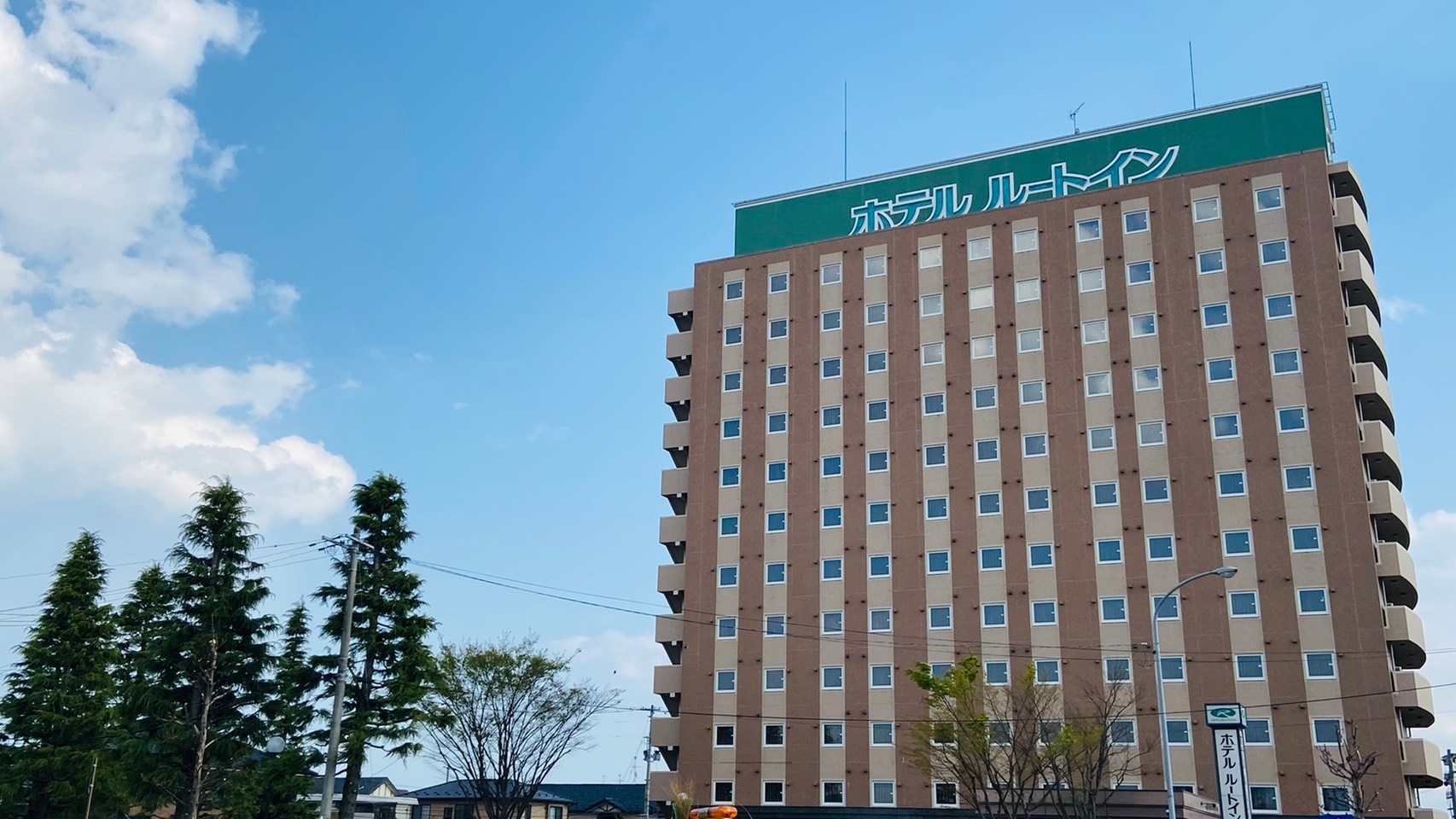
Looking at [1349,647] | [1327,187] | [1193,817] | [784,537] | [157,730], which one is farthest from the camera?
[784,537]

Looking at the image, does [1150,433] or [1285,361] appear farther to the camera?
[1150,433]

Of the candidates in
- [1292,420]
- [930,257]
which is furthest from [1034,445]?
[930,257]

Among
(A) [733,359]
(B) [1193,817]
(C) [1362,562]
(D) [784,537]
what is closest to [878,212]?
(A) [733,359]

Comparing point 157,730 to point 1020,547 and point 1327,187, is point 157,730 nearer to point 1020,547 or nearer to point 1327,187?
point 1020,547

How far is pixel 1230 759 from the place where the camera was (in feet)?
137

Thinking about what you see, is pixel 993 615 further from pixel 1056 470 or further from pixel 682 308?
pixel 682 308

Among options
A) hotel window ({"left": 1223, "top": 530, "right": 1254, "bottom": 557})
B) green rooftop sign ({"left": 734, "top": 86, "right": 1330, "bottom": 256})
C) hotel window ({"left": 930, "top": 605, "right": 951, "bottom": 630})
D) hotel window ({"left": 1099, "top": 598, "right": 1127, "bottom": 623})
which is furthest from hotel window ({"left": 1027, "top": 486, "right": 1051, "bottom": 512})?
green rooftop sign ({"left": 734, "top": 86, "right": 1330, "bottom": 256})

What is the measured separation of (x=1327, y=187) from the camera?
203ft

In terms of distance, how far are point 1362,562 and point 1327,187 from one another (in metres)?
18.1

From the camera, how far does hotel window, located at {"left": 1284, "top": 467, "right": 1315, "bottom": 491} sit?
58281 mm

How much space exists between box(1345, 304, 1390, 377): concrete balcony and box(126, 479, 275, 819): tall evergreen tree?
4886 cm

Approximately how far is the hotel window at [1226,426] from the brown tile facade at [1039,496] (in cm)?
23

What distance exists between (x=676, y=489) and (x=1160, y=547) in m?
26.6

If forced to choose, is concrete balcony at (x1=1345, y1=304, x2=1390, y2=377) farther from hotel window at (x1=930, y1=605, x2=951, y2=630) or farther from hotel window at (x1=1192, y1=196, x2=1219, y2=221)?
hotel window at (x1=930, y1=605, x2=951, y2=630)
